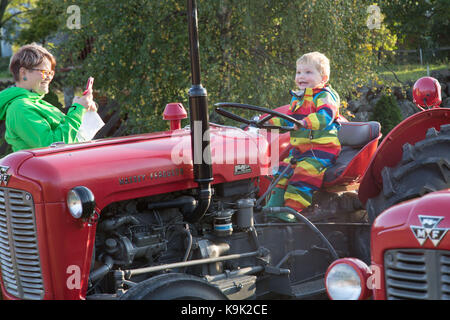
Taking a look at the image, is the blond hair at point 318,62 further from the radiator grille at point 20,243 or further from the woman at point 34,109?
the radiator grille at point 20,243

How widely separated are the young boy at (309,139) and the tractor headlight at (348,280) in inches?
50.5

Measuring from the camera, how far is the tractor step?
3490mm

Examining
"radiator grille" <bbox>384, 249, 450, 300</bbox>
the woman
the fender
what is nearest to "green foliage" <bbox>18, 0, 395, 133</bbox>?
the woman

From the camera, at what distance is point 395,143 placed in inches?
143


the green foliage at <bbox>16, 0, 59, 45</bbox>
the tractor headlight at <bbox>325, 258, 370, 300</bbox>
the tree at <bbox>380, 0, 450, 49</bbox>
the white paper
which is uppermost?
the green foliage at <bbox>16, 0, 59, 45</bbox>

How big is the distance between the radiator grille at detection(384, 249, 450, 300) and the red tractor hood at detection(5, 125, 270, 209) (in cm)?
125

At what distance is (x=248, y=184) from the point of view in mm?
3463

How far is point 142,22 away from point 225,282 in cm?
577

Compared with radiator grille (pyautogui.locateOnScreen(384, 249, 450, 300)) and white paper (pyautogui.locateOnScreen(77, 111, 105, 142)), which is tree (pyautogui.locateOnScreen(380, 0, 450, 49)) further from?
radiator grille (pyautogui.locateOnScreen(384, 249, 450, 300))

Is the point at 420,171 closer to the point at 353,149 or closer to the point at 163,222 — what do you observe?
the point at 353,149

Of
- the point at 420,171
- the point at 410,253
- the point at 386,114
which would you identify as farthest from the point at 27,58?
the point at 386,114

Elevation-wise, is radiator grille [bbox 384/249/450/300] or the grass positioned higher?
the grass

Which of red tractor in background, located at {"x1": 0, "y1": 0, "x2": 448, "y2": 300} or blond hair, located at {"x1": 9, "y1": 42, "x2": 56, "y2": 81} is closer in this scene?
red tractor in background, located at {"x1": 0, "y1": 0, "x2": 448, "y2": 300}

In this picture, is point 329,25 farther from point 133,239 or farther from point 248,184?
point 133,239
